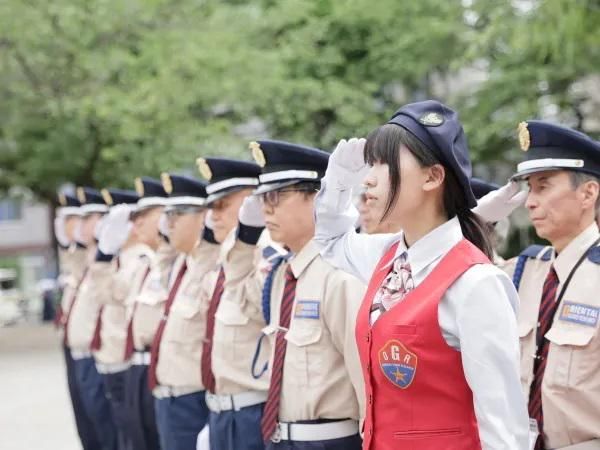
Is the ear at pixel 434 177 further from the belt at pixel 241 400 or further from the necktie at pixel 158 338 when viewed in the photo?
the necktie at pixel 158 338

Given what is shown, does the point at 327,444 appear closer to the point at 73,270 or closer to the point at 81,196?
the point at 73,270

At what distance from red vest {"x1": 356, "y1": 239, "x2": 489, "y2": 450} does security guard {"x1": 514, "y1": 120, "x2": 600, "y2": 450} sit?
1001 mm

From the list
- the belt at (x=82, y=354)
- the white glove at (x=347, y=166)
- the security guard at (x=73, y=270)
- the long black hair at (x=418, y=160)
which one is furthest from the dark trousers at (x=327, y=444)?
the security guard at (x=73, y=270)

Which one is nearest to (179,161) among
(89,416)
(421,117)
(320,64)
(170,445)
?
(320,64)

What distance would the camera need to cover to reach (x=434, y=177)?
2.79 metres

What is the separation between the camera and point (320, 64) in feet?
63.6

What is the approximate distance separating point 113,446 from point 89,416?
39 centimetres

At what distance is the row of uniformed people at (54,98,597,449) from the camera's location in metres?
2.68

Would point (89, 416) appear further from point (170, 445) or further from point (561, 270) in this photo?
point (561, 270)

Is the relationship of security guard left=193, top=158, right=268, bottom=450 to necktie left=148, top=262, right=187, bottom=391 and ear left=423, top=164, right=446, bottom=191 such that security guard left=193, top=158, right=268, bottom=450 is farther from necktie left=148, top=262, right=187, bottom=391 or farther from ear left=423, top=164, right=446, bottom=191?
ear left=423, top=164, right=446, bottom=191

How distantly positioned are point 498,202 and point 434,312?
118 centimetres

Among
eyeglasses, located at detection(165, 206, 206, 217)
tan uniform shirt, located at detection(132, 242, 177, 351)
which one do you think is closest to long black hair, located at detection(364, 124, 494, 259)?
eyeglasses, located at detection(165, 206, 206, 217)

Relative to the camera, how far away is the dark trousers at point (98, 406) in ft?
25.9

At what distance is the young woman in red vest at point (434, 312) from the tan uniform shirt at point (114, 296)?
15.4ft
